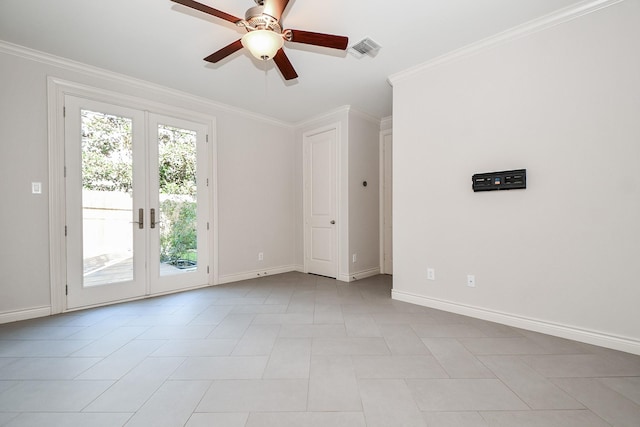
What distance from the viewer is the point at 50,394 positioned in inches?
64.5

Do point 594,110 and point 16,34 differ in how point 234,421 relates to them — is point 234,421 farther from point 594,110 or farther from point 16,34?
point 16,34

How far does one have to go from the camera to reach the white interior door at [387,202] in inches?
193

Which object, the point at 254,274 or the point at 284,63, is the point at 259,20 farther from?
the point at 254,274

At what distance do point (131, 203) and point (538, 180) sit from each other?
441 centimetres

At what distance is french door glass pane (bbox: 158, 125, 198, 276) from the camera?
370 cm

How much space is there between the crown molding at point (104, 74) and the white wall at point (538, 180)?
2801 millimetres

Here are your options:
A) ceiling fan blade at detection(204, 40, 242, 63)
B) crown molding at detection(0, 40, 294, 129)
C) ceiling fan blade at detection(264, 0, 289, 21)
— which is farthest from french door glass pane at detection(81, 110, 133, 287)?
ceiling fan blade at detection(264, 0, 289, 21)

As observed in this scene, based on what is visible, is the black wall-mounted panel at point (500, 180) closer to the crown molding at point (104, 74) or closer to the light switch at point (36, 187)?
the crown molding at point (104, 74)

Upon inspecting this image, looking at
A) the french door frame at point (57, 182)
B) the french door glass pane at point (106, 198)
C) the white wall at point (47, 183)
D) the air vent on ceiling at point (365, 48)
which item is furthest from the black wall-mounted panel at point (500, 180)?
the french door frame at point (57, 182)

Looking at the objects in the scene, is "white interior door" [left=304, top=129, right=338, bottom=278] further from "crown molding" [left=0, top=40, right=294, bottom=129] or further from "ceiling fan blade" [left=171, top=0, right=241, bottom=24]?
Answer: "ceiling fan blade" [left=171, top=0, right=241, bottom=24]

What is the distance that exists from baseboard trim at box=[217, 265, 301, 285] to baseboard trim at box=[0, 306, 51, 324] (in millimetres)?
1876

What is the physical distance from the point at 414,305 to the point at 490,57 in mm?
2701

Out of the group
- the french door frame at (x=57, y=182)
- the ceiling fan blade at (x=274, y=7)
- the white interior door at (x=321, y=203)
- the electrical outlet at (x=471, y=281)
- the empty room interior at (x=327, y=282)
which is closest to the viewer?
the empty room interior at (x=327, y=282)

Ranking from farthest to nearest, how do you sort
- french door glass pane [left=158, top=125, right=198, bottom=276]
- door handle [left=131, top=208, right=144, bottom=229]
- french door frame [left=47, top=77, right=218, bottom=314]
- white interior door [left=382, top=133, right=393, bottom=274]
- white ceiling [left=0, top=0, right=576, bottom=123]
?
white interior door [left=382, top=133, right=393, bottom=274] → french door glass pane [left=158, top=125, right=198, bottom=276] → door handle [left=131, top=208, right=144, bottom=229] → french door frame [left=47, top=77, right=218, bottom=314] → white ceiling [left=0, top=0, right=576, bottom=123]
